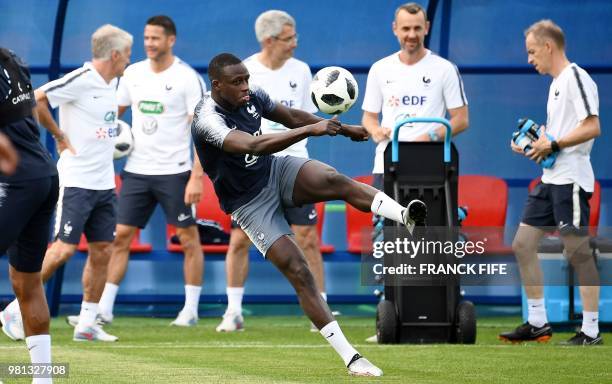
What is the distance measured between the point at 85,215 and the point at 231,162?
267cm

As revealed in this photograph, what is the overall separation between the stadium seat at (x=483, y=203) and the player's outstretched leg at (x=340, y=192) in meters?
5.02

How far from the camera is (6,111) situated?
6.30 m

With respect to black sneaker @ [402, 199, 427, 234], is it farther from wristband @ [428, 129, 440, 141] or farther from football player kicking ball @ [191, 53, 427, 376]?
wristband @ [428, 129, 440, 141]

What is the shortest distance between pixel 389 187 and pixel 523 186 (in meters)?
4.12

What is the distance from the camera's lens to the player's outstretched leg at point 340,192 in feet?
25.9

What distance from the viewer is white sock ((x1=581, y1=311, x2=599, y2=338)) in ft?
32.1

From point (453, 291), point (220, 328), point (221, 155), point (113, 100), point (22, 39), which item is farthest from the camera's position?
point (22, 39)

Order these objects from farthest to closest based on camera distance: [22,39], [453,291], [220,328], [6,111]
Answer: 1. [22,39]
2. [220,328]
3. [453,291]
4. [6,111]

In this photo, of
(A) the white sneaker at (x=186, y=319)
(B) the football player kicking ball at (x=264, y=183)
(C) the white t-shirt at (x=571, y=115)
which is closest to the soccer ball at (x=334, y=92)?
(B) the football player kicking ball at (x=264, y=183)

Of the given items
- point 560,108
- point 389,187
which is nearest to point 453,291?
point 389,187

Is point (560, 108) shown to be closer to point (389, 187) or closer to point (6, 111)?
point (389, 187)

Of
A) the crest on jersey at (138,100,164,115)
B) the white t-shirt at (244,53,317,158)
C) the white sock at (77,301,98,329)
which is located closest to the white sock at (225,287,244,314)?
the white t-shirt at (244,53,317,158)

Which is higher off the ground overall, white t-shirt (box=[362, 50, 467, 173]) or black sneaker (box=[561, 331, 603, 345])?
white t-shirt (box=[362, 50, 467, 173])

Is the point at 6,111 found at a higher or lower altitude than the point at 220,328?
higher
